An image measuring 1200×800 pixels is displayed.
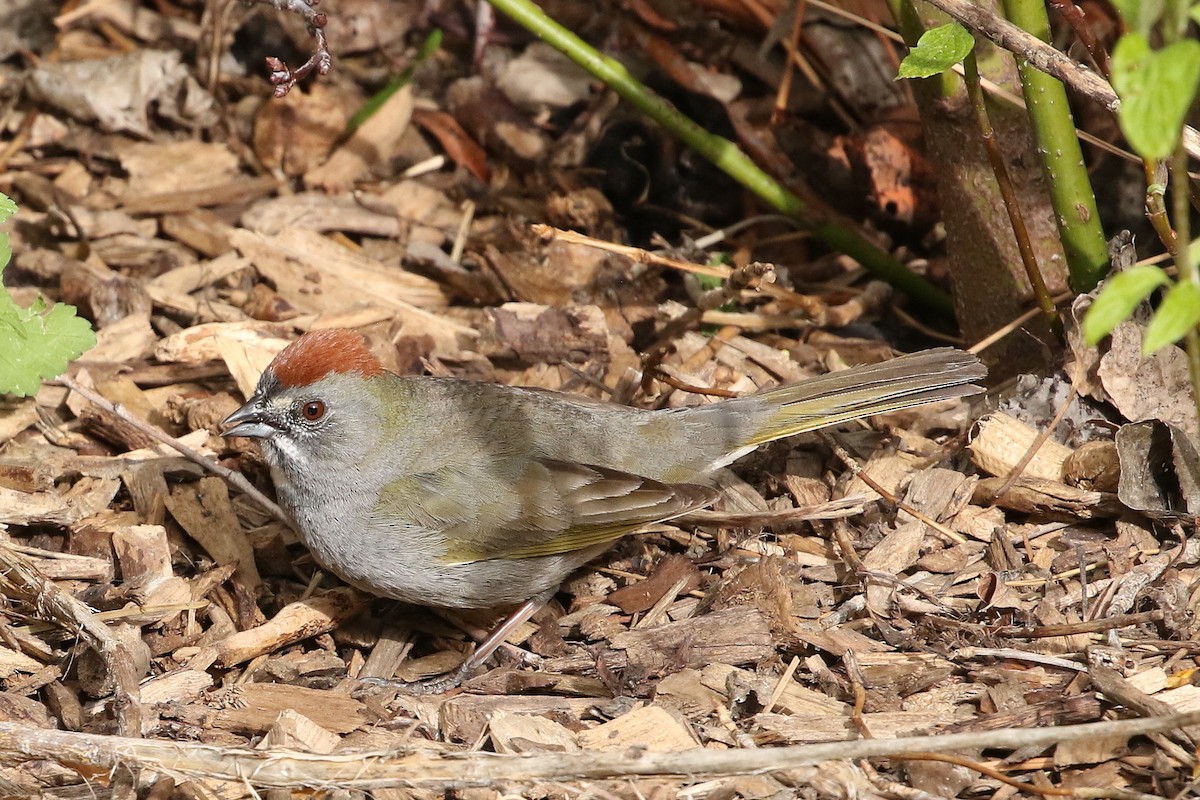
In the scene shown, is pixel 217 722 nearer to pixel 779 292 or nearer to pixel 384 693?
pixel 384 693

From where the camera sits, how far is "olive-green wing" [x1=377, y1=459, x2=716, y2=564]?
5.03m

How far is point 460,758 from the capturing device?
148 inches

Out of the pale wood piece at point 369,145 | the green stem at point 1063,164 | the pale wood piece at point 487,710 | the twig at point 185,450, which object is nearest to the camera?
the pale wood piece at point 487,710

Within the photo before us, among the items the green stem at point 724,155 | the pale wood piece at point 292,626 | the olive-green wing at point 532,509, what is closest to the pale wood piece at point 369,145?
the green stem at point 724,155

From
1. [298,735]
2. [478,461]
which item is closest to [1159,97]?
[478,461]

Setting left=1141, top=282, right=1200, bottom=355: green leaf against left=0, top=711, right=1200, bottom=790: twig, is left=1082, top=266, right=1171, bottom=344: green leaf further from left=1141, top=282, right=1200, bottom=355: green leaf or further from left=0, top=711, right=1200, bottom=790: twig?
left=0, top=711, right=1200, bottom=790: twig

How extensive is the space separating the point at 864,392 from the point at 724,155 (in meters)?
1.50

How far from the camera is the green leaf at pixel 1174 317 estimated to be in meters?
2.74

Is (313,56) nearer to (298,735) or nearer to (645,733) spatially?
(298,735)

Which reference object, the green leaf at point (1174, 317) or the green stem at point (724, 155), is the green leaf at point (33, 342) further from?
the green leaf at point (1174, 317)

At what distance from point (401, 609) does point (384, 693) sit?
741 mm

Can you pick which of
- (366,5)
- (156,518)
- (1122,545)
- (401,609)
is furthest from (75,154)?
(1122,545)

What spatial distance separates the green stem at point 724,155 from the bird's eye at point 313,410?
1928 millimetres

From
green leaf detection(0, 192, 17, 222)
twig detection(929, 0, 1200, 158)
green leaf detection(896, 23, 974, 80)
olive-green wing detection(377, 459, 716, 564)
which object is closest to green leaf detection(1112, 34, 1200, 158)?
green leaf detection(896, 23, 974, 80)
